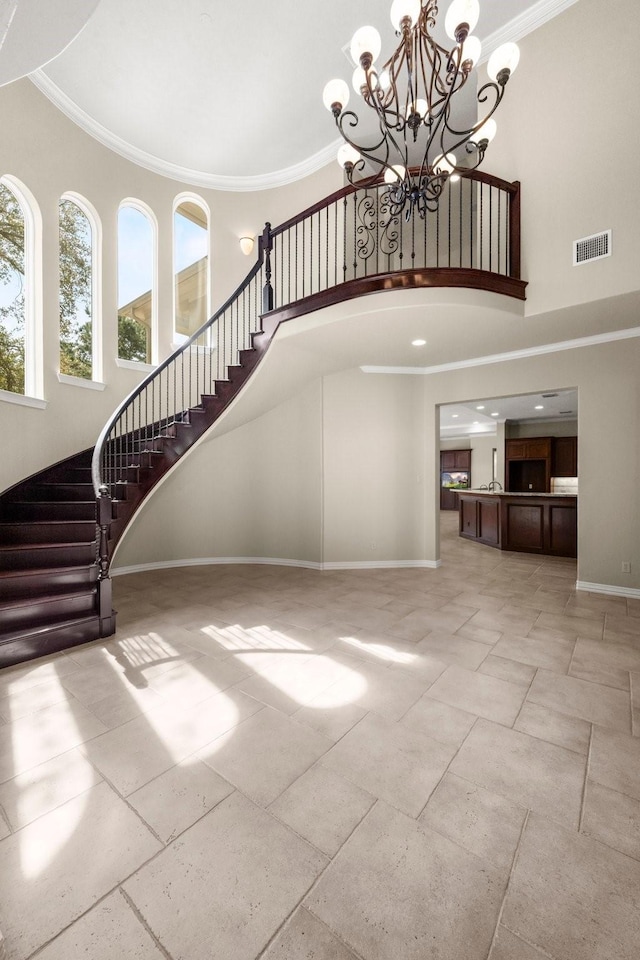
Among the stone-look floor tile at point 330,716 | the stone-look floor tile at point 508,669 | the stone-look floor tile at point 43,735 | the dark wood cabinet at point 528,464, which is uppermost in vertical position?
the dark wood cabinet at point 528,464

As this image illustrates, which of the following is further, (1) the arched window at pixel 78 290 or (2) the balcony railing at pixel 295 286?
(1) the arched window at pixel 78 290

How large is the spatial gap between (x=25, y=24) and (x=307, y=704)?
123 inches

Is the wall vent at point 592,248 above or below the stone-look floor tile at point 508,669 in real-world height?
above

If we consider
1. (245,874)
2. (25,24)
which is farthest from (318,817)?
(25,24)

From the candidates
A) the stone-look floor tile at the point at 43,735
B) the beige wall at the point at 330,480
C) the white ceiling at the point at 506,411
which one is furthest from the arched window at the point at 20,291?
the white ceiling at the point at 506,411

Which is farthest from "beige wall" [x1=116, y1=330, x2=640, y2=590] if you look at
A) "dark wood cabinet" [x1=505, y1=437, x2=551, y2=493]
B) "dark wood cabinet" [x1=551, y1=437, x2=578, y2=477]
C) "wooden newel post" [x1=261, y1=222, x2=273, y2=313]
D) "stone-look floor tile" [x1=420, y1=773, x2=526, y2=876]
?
"dark wood cabinet" [x1=551, y1=437, x2=578, y2=477]

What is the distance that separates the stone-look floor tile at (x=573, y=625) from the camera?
3588mm

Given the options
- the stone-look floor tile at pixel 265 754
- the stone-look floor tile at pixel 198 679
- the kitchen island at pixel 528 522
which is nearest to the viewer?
the stone-look floor tile at pixel 265 754

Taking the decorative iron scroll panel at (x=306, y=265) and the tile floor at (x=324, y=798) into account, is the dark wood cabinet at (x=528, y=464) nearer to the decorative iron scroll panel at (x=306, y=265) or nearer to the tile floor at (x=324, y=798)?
the decorative iron scroll panel at (x=306, y=265)

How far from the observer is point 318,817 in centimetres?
168

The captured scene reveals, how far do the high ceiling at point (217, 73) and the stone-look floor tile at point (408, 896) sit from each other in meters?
6.69

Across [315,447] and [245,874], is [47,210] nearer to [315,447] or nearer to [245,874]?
[315,447]

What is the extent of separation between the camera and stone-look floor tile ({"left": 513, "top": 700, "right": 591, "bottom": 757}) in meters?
2.15

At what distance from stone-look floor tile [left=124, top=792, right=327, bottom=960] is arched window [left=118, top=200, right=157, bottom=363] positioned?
18.8ft
